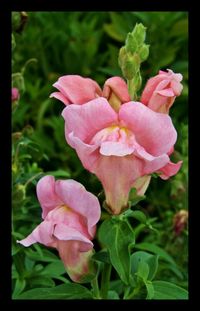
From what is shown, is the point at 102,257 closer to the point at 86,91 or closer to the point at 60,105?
the point at 86,91

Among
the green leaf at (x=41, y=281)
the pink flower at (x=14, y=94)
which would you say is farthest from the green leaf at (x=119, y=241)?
the pink flower at (x=14, y=94)

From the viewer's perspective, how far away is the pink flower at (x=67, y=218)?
1.22 meters

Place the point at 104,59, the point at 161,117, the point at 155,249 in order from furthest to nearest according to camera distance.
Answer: the point at 104,59 → the point at 155,249 → the point at 161,117

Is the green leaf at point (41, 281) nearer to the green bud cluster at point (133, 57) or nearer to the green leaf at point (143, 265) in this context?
the green leaf at point (143, 265)

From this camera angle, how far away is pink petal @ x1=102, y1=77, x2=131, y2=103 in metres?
1.22

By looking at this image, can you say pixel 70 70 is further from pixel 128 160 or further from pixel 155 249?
pixel 128 160

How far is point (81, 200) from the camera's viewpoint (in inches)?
48.1

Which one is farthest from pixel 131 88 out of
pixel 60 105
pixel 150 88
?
pixel 60 105

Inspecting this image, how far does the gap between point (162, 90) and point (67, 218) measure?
0.29m

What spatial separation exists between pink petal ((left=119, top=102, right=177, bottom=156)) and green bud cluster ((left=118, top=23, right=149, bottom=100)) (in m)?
0.11

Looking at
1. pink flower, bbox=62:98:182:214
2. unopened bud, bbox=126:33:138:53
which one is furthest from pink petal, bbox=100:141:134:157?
unopened bud, bbox=126:33:138:53

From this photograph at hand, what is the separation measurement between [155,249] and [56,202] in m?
0.67

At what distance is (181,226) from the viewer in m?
2.03
